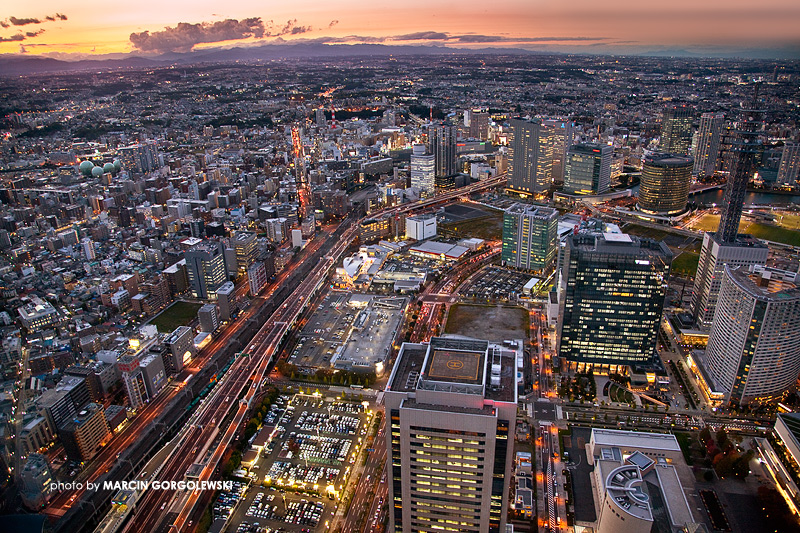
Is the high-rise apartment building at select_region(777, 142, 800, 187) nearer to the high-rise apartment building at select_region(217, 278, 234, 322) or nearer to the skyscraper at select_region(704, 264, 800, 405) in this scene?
the skyscraper at select_region(704, 264, 800, 405)

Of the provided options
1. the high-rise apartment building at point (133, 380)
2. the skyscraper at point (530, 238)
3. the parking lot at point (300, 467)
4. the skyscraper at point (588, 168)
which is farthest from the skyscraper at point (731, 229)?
the high-rise apartment building at point (133, 380)

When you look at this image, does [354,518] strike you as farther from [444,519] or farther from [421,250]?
[421,250]

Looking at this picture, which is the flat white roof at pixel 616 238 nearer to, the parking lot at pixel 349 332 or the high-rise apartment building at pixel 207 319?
the parking lot at pixel 349 332

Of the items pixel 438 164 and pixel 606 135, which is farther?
pixel 606 135

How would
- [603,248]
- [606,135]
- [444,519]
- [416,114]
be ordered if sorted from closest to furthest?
[444,519] < [603,248] < [606,135] < [416,114]

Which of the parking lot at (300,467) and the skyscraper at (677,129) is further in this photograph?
the skyscraper at (677,129)

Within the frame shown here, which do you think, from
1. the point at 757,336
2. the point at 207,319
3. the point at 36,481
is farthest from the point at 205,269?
the point at 757,336

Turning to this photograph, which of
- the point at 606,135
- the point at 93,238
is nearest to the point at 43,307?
the point at 93,238
